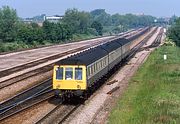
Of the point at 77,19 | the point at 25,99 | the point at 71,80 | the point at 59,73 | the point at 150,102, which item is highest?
the point at 59,73

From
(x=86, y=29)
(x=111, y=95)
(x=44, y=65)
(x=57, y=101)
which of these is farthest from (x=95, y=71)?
(x=86, y=29)

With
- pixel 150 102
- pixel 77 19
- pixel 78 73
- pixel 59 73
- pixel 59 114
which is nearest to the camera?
pixel 59 114

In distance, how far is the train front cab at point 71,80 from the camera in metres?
24.5

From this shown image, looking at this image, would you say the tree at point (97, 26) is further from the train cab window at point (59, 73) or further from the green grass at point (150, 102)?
the train cab window at point (59, 73)

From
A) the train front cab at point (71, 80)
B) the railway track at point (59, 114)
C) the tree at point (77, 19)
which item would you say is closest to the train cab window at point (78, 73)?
the train front cab at point (71, 80)

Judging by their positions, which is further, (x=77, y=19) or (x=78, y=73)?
(x=77, y=19)

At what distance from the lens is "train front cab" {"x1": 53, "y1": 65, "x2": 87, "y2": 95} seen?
2450 centimetres

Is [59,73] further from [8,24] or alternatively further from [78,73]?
[8,24]

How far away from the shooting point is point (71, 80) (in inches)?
965

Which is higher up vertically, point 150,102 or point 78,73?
point 78,73

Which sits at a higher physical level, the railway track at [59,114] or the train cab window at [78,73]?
the train cab window at [78,73]

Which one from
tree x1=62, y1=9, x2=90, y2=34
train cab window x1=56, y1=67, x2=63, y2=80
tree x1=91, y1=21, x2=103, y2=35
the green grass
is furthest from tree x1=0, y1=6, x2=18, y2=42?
train cab window x1=56, y1=67, x2=63, y2=80

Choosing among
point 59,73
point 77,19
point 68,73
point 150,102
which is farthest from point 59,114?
point 77,19

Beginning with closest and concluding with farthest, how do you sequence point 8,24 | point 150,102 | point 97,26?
point 150,102 → point 8,24 → point 97,26
